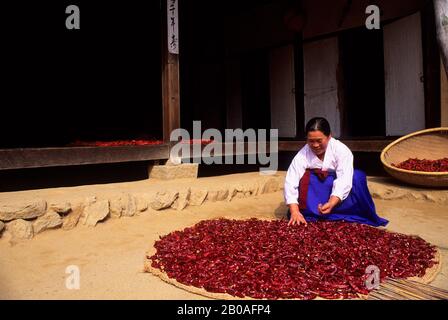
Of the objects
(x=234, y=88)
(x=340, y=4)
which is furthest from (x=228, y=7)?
(x=340, y=4)

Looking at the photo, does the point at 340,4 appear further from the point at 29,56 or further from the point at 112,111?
the point at 29,56

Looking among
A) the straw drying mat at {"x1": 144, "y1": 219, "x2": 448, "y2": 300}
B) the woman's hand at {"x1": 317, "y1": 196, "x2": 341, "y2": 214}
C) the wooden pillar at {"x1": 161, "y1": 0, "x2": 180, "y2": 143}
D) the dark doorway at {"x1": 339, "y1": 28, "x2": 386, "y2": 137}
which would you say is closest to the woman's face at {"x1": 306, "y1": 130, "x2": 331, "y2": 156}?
the woman's hand at {"x1": 317, "y1": 196, "x2": 341, "y2": 214}

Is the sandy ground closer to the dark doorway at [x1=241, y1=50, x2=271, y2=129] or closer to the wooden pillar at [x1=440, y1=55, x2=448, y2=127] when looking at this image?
the wooden pillar at [x1=440, y1=55, x2=448, y2=127]

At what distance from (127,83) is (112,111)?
821 millimetres

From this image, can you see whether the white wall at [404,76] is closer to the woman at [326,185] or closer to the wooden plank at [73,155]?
the woman at [326,185]

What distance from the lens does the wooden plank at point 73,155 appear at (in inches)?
180

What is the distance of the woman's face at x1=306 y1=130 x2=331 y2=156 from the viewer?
144 inches

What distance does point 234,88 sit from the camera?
32.3ft

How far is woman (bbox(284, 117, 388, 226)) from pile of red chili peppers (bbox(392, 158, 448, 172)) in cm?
170

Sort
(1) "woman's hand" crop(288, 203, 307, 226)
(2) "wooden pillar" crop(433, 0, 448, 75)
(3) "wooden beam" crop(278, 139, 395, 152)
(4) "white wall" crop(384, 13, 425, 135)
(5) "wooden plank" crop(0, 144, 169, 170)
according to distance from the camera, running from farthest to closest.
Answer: (4) "white wall" crop(384, 13, 425, 135) → (3) "wooden beam" crop(278, 139, 395, 152) → (5) "wooden plank" crop(0, 144, 169, 170) → (1) "woman's hand" crop(288, 203, 307, 226) → (2) "wooden pillar" crop(433, 0, 448, 75)

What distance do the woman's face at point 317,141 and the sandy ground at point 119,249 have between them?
120cm

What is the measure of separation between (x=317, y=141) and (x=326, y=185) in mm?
519

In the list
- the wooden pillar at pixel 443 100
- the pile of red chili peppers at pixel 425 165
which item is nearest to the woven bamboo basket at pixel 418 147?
the pile of red chili peppers at pixel 425 165

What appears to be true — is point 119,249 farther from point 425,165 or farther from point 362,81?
point 362,81
